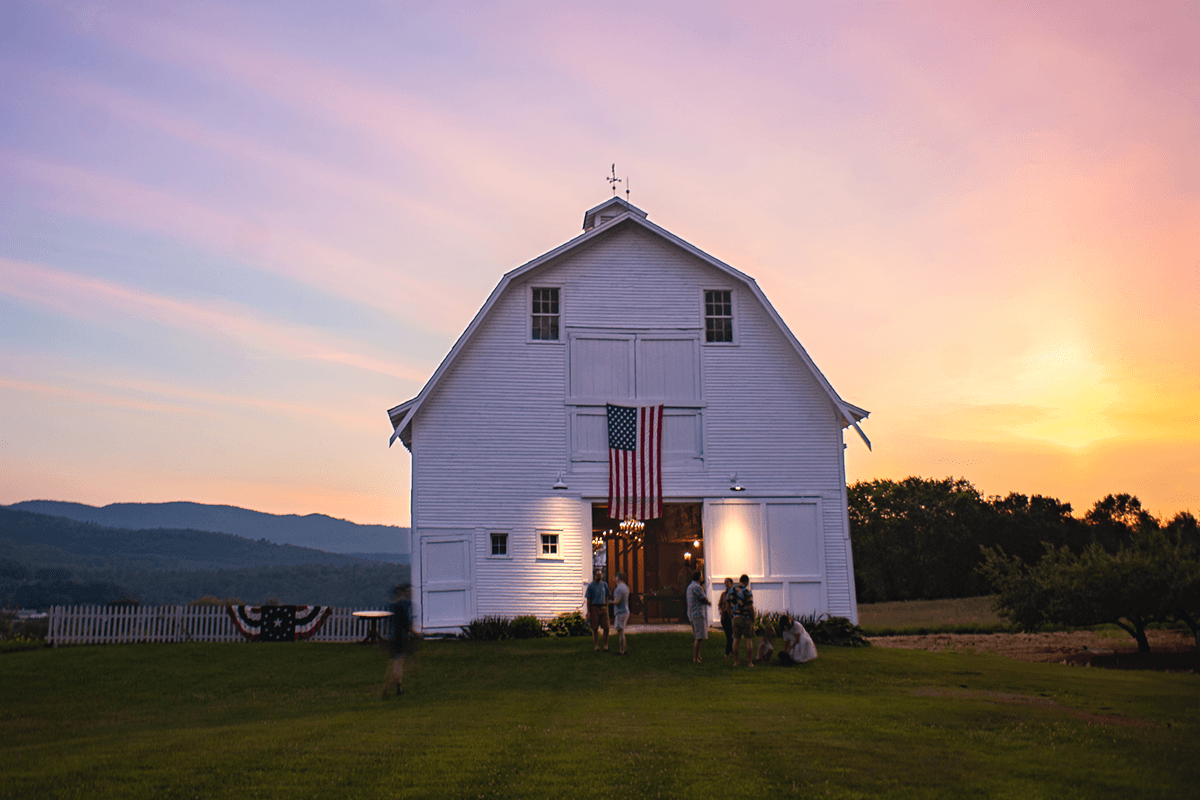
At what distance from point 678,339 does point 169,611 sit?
16.0 metres

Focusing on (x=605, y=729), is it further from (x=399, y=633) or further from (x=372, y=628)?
(x=372, y=628)

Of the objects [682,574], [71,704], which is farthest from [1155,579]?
[71,704]

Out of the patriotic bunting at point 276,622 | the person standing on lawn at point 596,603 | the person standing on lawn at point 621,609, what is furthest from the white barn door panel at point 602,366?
the patriotic bunting at point 276,622

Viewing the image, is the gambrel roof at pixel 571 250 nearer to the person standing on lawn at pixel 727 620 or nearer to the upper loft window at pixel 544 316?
the upper loft window at pixel 544 316

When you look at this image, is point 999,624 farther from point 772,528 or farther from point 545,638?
point 545,638

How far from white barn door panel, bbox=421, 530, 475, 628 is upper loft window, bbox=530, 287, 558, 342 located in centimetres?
542

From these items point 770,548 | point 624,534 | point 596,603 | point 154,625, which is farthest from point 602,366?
point 154,625

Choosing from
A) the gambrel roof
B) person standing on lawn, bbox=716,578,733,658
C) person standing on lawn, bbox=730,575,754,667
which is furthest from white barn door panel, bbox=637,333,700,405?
person standing on lawn, bbox=730,575,754,667

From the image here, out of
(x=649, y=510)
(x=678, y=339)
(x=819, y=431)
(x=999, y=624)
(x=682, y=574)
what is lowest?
(x=999, y=624)

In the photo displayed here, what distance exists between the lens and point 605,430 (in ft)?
76.4

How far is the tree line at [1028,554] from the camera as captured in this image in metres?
22.5

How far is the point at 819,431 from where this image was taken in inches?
939

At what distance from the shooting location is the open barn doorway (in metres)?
27.7

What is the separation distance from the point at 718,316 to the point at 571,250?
14.0ft
